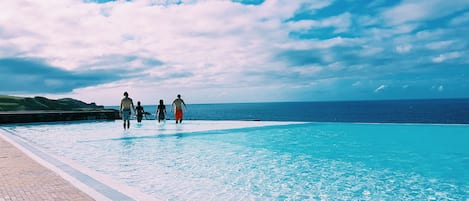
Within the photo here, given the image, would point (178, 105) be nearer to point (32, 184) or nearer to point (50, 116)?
point (50, 116)

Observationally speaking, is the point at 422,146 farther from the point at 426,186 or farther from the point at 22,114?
the point at 22,114

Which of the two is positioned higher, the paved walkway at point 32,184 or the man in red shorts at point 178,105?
the man in red shorts at point 178,105

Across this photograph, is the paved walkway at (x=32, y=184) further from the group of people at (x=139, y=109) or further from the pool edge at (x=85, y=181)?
the group of people at (x=139, y=109)

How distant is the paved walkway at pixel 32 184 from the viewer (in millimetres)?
5070

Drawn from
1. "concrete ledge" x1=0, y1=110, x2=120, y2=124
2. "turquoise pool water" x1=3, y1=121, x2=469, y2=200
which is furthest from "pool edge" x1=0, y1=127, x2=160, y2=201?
"concrete ledge" x1=0, y1=110, x2=120, y2=124

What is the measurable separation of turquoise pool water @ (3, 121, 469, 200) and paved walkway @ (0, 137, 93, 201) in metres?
1.25

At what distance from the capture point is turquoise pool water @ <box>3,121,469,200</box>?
6402 mm

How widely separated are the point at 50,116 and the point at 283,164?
64.0 ft

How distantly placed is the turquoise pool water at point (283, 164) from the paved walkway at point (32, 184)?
1.25 m

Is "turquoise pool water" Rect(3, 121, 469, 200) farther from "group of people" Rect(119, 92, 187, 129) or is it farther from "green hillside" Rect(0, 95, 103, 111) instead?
"green hillside" Rect(0, 95, 103, 111)

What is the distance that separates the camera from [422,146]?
1180 cm

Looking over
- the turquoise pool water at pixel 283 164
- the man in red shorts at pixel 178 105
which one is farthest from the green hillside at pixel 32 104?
the turquoise pool water at pixel 283 164

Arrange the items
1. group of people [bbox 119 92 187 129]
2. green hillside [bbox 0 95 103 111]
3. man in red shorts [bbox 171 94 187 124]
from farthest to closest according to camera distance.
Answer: green hillside [bbox 0 95 103 111], man in red shorts [bbox 171 94 187 124], group of people [bbox 119 92 187 129]

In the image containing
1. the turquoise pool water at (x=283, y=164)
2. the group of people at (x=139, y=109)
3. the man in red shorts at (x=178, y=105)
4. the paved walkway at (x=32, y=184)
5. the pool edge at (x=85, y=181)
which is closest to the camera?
the paved walkway at (x=32, y=184)
